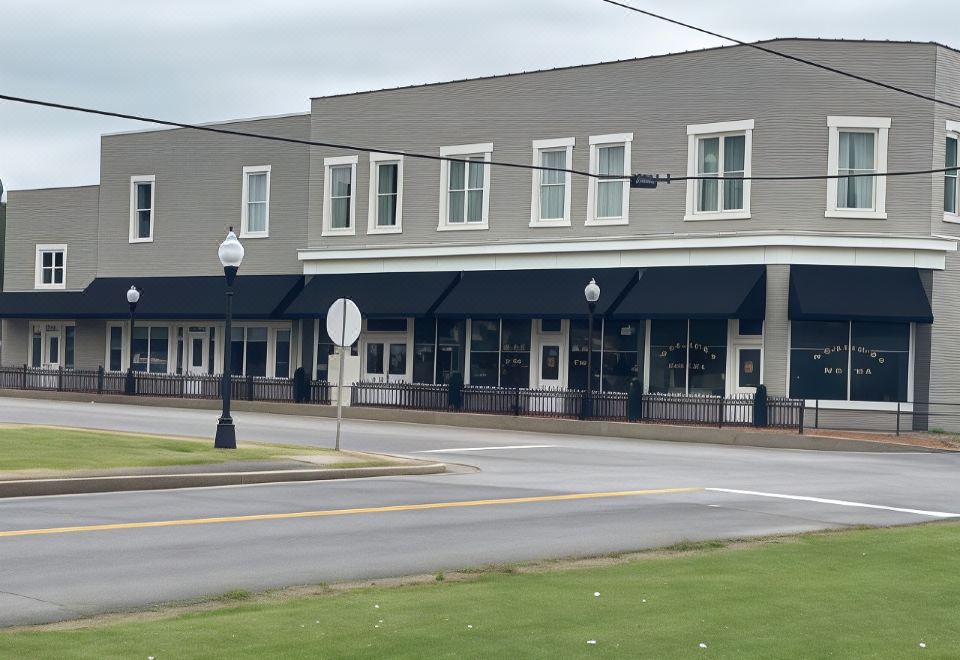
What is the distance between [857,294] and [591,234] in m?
8.00

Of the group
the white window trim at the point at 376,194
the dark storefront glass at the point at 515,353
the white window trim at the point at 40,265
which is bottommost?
the dark storefront glass at the point at 515,353

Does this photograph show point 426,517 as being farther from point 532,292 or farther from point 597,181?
point 597,181

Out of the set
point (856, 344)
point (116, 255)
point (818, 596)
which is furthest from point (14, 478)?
point (116, 255)

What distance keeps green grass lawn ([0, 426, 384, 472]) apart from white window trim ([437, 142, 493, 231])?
17.5 meters

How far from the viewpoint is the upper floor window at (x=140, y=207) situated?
52.0 metres

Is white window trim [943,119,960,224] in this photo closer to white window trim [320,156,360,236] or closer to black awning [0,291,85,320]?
white window trim [320,156,360,236]

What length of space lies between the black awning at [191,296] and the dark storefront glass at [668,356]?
13107 mm

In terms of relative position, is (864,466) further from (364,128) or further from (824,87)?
(364,128)

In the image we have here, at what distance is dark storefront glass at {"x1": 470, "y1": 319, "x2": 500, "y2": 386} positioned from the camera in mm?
42406

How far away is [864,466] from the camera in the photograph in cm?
2684

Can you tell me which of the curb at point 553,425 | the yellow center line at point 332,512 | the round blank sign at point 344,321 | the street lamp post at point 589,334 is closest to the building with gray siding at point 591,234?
the street lamp post at point 589,334

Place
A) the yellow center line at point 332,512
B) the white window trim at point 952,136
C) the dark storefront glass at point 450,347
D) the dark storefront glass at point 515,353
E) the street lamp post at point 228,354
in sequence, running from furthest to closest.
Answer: the dark storefront glass at point 450,347
the dark storefront glass at point 515,353
the white window trim at point 952,136
the street lamp post at point 228,354
the yellow center line at point 332,512

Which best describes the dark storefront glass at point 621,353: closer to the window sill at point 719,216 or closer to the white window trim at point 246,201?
the window sill at point 719,216

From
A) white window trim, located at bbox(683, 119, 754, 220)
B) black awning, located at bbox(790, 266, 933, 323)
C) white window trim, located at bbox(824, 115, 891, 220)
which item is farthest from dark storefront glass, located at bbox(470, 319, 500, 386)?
white window trim, located at bbox(824, 115, 891, 220)
